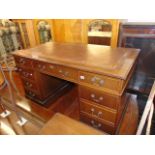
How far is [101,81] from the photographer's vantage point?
1.00 m

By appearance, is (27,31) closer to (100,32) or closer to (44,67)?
(100,32)

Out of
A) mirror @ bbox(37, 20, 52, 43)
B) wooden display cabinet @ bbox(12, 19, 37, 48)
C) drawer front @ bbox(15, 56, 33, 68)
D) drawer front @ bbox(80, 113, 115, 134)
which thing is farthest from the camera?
wooden display cabinet @ bbox(12, 19, 37, 48)

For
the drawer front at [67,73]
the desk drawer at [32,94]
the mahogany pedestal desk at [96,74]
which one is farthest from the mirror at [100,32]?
the desk drawer at [32,94]

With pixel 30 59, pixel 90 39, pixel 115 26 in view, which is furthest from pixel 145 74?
pixel 30 59

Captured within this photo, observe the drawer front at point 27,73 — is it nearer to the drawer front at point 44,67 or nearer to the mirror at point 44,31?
the drawer front at point 44,67

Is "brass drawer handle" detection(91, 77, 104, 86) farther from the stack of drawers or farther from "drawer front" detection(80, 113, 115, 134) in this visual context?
"drawer front" detection(80, 113, 115, 134)

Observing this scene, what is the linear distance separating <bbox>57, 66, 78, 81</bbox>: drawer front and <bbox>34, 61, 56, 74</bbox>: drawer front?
0.25 ft

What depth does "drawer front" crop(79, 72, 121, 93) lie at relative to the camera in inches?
37.3

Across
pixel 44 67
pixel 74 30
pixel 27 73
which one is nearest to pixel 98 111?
pixel 44 67

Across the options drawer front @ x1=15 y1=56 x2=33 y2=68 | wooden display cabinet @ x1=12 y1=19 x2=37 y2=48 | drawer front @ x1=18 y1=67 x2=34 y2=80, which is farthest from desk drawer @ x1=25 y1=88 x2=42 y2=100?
wooden display cabinet @ x1=12 y1=19 x2=37 y2=48

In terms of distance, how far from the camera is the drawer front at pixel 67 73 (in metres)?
1.13

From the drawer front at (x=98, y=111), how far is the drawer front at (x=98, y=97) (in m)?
0.05
